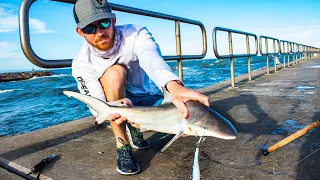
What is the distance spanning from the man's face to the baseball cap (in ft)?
0.20

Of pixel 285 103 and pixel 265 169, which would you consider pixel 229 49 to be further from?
pixel 265 169

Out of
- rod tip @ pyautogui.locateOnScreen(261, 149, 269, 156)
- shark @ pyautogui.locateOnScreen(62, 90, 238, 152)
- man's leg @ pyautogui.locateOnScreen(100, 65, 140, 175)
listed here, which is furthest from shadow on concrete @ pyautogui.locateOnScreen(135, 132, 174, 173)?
rod tip @ pyautogui.locateOnScreen(261, 149, 269, 156)

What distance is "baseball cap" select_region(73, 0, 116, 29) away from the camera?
2.06 m

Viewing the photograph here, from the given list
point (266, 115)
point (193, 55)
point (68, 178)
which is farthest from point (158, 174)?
point (193, 55)

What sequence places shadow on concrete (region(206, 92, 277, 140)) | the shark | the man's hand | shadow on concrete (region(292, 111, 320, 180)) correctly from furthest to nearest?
1. shadow on concrete (region(206, 92, 277, 140))
2. shadow on concrete (region(292, 111, 320, 180))
3. the man's hand
4. the shark

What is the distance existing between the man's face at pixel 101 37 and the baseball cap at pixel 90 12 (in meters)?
0.06

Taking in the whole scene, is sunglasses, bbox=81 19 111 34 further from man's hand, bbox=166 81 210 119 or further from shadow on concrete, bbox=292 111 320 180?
shadow on concrete, bbox=292 111 320 180

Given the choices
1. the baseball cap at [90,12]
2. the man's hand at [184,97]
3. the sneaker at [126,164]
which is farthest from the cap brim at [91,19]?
the sneaker at [126,164]

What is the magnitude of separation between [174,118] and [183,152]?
0.78 meters

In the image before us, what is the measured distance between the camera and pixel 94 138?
2.83 meters

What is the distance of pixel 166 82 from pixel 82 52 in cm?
105

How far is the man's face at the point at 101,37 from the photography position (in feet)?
7.09

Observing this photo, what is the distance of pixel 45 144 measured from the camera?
2.66 meters

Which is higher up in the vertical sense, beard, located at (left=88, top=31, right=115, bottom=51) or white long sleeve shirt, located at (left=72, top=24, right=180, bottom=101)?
beard, located at (left=88, top=31, right=115, bottom=51)
